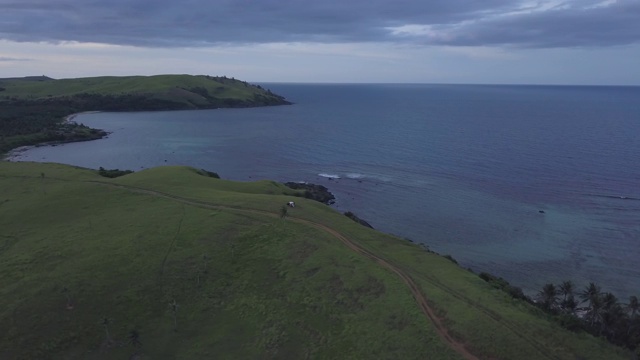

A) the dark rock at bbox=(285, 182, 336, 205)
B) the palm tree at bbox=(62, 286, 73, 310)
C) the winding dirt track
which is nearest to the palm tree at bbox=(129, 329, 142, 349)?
the palm tree at bbox=(62, 286, 73, 310)

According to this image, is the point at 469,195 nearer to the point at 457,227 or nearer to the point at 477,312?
the point at 457,227

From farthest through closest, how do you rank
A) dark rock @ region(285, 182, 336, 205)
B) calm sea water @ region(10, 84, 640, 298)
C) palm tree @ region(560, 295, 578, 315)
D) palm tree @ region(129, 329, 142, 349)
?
dark rock @ region(285, 182, 336, 205), calm sea water @ region(10, 84, 640, 298), palm tree @ region(560, 295, 578, 315), palm tree @ region(129, 329, 142, 349)

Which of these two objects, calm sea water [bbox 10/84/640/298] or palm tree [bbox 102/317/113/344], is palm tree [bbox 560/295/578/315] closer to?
calm sea water [bbox 10/84/640/298]

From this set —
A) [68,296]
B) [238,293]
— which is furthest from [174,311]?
[68,296]

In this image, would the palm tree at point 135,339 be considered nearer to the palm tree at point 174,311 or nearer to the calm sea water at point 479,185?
the palm tree at point 174,311

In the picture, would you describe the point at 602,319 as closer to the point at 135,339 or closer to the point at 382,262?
the point at 382,262

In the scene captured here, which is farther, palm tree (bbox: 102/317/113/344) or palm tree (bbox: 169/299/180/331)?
palm tree (bbox: 169/299/180/331)

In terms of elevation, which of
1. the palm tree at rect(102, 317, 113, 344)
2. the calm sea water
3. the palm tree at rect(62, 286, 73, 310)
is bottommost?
the calm sea water
